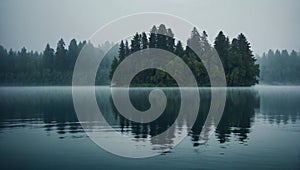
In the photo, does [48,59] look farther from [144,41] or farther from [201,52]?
[201,52]

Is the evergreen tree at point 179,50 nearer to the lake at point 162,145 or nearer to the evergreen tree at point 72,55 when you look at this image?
the evergreen tree at point 72,55

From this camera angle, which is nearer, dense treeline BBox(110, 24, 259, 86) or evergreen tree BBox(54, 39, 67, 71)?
dense treeline BBox(110, 24, 259, 86)

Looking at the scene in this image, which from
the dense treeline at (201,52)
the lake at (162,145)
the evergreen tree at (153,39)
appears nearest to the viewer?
the lake at (162,145)

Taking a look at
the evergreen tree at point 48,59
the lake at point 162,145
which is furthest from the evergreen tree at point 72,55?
the lake at point 162,145

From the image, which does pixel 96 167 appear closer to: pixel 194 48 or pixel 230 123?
pixel 230 123

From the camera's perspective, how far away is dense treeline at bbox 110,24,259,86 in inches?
3878

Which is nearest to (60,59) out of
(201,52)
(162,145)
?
(201,52)

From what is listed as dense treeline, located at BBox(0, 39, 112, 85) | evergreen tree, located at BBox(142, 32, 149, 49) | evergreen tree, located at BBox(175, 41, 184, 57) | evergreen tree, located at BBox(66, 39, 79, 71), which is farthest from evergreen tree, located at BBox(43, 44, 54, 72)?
evergreen tree, located at BBox(175, 41, 184, 57)

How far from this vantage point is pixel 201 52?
335 feet

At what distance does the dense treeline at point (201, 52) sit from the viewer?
98500 millimetres

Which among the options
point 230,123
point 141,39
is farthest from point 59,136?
point 141,39

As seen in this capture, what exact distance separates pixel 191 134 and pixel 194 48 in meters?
84.4

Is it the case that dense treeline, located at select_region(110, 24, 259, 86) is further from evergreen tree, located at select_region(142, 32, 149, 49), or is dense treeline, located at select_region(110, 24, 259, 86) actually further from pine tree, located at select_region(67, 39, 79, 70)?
pine tree, located at select_region(67, 39, 79, 70)

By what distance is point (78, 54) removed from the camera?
6299 inches
